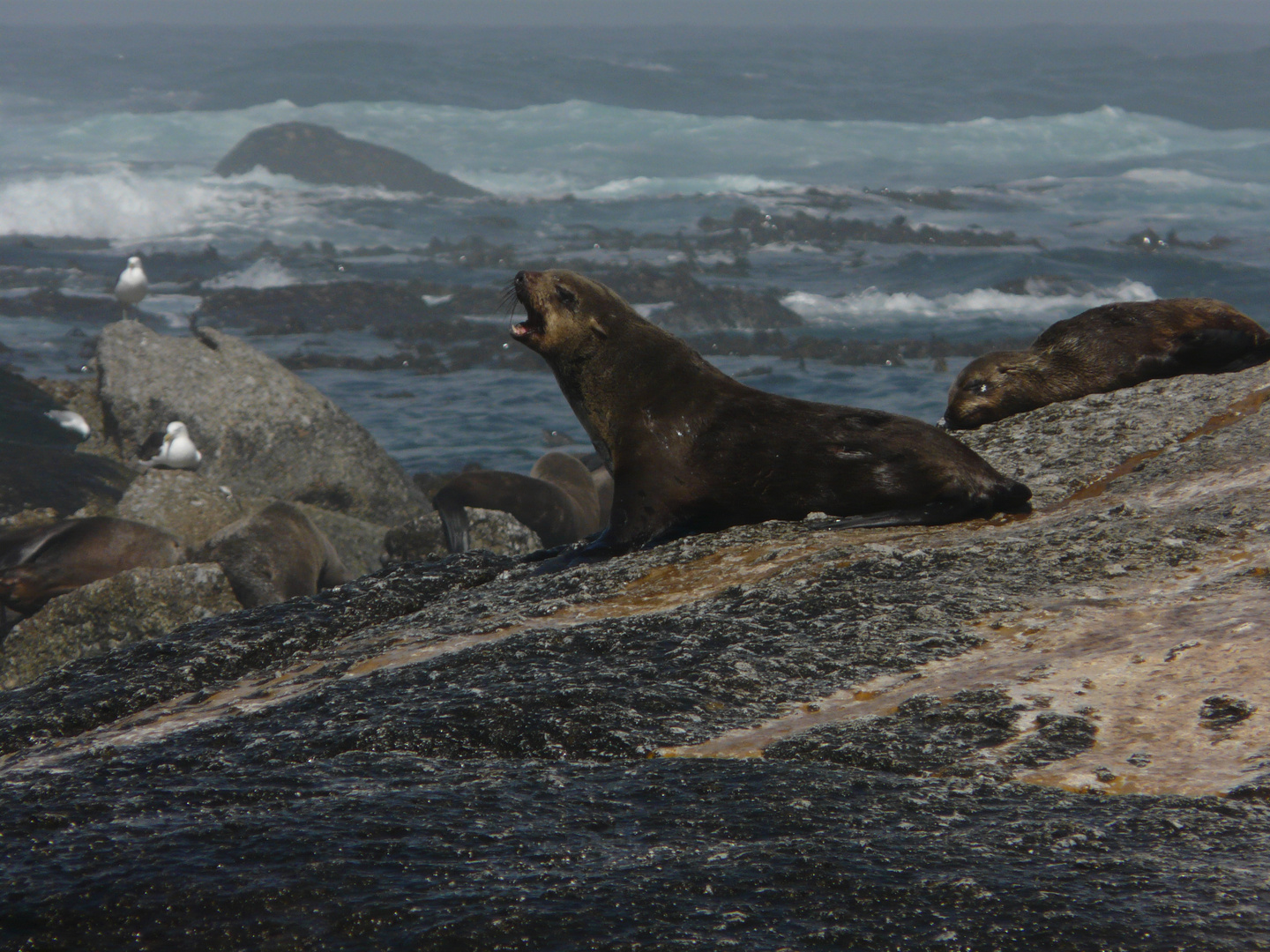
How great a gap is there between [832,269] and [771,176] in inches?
947

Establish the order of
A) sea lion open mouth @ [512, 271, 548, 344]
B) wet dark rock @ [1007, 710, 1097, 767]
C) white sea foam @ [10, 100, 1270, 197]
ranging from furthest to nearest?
1. white sea foam @ [10, 100, 1270, 197]
2. sea lion open mouth @ [512, 271, 548, 344]
3. wet dark rock @ [1007, 710, 1097, 767]

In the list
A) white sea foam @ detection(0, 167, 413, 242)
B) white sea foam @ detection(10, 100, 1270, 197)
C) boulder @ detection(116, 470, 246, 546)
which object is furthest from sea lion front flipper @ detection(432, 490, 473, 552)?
white sea foam @ detection(10, 100, 1270, 197)

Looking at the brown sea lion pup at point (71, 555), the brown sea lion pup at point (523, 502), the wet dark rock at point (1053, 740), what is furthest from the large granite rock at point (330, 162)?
the wet dark rock at point (1053, 740)

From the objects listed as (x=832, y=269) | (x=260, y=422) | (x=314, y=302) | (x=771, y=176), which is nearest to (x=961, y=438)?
(x=260, y=422)

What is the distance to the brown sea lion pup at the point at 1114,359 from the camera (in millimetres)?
6957

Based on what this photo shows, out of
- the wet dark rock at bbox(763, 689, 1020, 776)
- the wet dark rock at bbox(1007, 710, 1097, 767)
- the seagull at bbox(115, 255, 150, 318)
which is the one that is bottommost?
the seagull at bbox(115, 255, 150, 318)

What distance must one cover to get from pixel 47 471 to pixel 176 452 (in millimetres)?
1337

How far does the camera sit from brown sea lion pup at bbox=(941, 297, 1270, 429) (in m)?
6.96

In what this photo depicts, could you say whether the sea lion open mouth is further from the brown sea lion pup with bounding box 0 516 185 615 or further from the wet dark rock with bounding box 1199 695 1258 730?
the brown sea lion pup with bounding box 0 516 185 615

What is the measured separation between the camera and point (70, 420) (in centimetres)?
1442

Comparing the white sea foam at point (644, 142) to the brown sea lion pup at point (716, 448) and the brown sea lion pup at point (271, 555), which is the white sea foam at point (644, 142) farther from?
the brown sea lion pup at point (716, 448)

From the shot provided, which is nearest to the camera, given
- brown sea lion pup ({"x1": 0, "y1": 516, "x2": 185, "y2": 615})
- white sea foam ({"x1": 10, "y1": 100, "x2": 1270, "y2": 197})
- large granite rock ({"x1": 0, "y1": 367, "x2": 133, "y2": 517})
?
brown sea lion pup ({"x1": 0, "y1": 516, "x2": 185, "y2": 615})

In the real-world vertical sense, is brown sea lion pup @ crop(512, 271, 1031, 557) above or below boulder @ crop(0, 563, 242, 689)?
above

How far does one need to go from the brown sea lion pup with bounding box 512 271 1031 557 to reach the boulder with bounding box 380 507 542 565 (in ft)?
17.8
